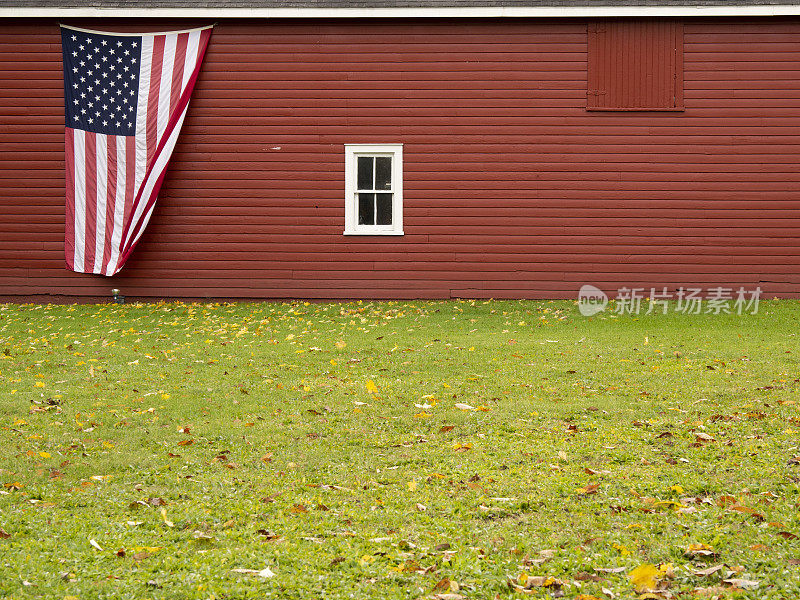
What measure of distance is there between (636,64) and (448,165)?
3625 millimetres

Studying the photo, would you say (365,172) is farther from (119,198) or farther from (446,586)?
(446,586)

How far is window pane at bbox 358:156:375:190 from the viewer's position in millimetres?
14733

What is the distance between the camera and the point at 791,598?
320 cm

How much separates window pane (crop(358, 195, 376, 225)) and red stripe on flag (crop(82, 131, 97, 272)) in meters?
4.61

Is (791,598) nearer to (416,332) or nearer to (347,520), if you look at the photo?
(347,520)

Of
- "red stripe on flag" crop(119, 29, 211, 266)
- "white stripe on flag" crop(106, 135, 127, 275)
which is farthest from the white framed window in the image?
"white stripe on flag" crop(106, 135, 127, 275)

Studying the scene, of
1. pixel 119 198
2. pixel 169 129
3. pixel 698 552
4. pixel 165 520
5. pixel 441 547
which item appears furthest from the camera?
pixel 119 198

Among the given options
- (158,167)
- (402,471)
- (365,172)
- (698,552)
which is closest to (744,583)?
(698,552)

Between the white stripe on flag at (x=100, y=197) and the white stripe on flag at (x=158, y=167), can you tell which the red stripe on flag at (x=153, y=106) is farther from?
the white stripe on flag at (x=100, y=197)

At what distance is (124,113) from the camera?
14.3 m

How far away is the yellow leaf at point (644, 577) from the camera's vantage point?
3336mm

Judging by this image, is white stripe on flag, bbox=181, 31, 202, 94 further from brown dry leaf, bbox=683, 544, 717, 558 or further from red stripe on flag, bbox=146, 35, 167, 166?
brown dry leaf, bbox=683, 544, 717, 558

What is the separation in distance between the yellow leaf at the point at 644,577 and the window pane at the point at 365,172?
11797 mm

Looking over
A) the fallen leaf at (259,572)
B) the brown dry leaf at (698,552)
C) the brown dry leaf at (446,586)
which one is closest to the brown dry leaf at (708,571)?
the brown dry leaf at (698,552)
